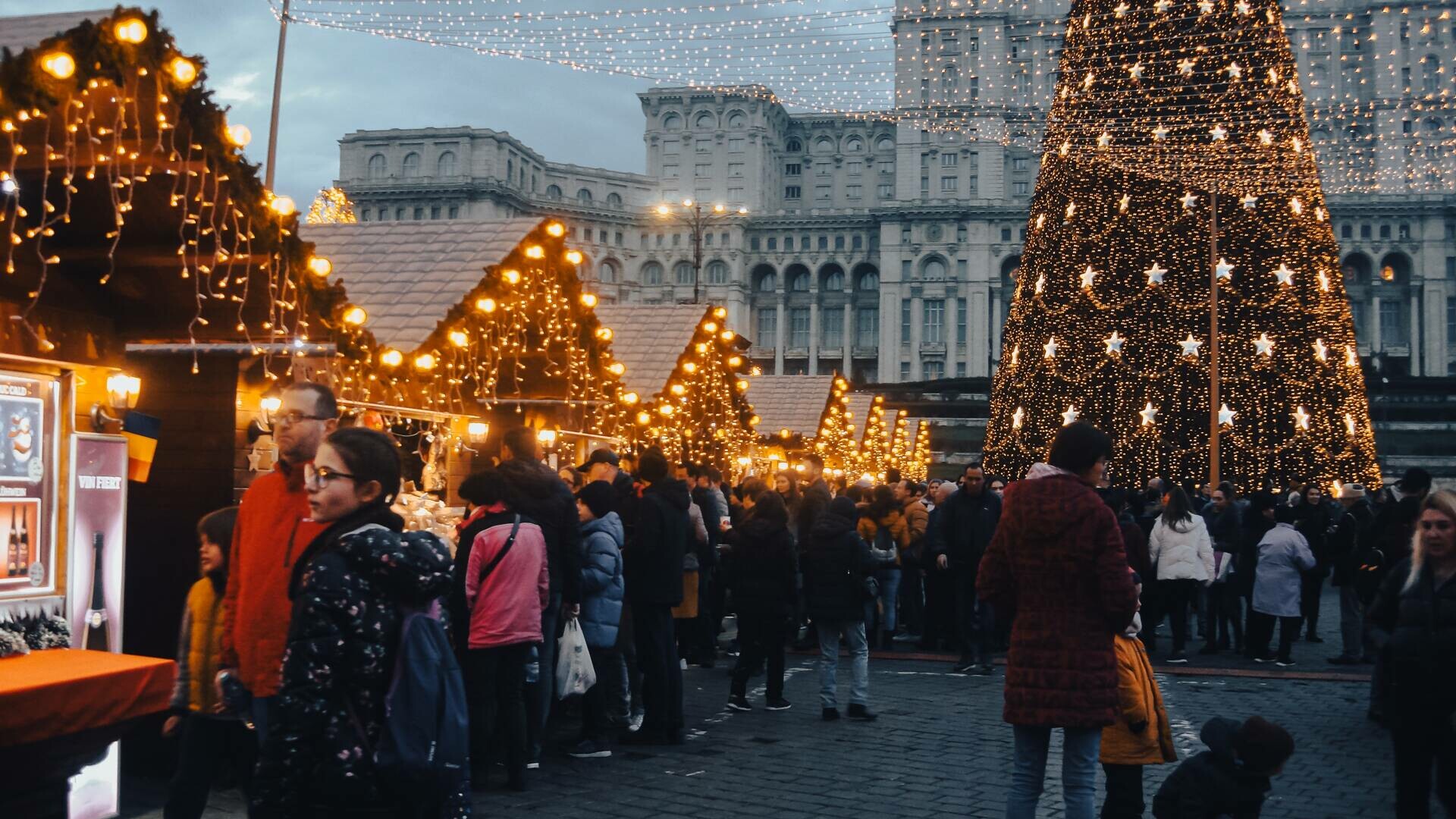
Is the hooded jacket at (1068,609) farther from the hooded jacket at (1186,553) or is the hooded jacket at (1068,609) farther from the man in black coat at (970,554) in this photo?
the hooded jacket at (1186,553)

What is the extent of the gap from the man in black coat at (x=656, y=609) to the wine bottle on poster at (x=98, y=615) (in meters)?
3.29

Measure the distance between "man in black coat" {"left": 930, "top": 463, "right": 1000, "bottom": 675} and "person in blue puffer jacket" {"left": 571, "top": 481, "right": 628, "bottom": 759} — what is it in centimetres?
491

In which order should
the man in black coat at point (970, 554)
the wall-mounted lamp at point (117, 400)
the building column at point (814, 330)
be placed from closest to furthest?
the wall-mounted lamp at point (117, 400)
the man in black coat at point (970, 554)
the building column at point (814, 330)

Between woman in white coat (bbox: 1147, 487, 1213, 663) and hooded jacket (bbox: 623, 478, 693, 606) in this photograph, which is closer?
hooded jacket (bbox: 623, 478, 693, 606)

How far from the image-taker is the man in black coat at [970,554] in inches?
474

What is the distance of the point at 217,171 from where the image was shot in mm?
6273

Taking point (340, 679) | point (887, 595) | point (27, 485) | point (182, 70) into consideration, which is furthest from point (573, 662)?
point (887, 595)

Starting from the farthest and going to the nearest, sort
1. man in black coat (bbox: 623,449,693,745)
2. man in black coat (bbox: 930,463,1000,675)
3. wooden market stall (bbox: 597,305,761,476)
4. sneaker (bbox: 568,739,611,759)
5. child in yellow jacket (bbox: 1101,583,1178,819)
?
wooden market stall (bbox: 597,305,761,476), man in black coat (bbox: 930,463,1000,675), man in black coat (bbox: 623,449,693,745), sneaker (bbox: 568,739,611,759), child in yellow jacket (bbox: 1101,583,1178,819)

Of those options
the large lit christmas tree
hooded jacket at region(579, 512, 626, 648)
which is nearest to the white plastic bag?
hooded jacket at region(579, 512, 626, 648)

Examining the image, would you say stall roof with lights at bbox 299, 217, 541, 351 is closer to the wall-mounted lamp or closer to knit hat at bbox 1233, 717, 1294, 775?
the wall-mounted lamp

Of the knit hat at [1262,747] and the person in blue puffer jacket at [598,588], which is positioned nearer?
the knit hat at [1262,747]

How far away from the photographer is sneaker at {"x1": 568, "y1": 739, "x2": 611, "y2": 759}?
7.84m

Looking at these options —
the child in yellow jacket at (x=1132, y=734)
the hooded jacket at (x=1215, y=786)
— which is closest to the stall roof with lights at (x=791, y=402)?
the child in yellow jacket at (x=1132, y=734)

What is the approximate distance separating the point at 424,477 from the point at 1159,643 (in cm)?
896
